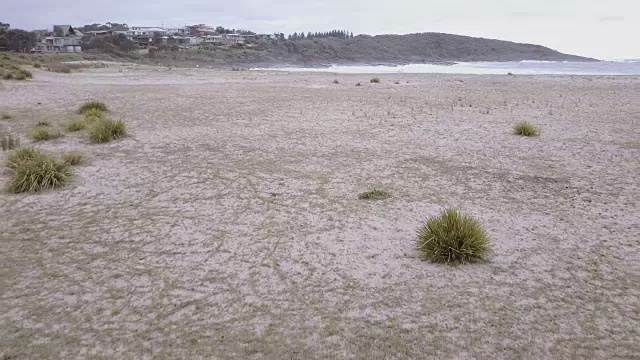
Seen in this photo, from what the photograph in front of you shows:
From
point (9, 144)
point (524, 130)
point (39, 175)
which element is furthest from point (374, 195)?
point (9, 144)

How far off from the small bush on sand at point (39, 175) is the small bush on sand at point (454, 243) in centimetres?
518

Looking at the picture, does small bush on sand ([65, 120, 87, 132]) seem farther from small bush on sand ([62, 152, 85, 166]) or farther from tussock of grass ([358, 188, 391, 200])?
tussock of grass ([358, 188, 391, 200])

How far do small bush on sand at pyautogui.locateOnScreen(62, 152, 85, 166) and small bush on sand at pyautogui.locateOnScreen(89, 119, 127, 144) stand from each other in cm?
154

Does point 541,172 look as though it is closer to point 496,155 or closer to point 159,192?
point 496,155

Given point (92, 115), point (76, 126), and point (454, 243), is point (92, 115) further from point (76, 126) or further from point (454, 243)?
point (454, 243)

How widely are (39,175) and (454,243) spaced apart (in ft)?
18.5

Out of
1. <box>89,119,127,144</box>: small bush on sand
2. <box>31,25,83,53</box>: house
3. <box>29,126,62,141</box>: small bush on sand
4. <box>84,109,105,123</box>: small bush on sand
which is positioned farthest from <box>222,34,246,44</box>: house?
<box>89,119,127,144</box>: small bush on sand

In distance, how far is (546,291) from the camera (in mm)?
3889

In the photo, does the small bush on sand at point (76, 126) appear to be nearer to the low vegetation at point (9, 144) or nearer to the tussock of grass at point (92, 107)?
the low vegetation at point (9, 144)

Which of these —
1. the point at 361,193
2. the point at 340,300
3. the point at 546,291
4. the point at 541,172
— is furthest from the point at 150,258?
the point at 541,172

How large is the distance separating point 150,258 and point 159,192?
2149mm

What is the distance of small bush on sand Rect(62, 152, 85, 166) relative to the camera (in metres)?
7.59

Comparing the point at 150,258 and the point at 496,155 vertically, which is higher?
the point at 496,155

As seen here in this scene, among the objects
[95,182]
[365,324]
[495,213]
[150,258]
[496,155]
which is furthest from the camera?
[496,155]
